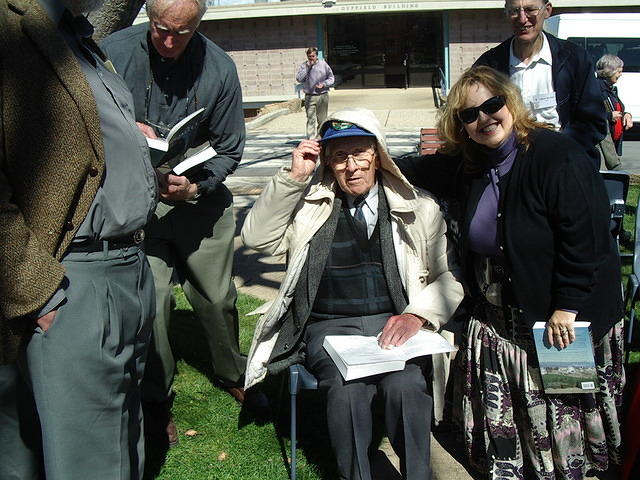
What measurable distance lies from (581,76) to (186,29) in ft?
6.67

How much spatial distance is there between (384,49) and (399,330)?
3219 cm

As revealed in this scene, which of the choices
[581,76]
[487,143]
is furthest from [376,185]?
[581,76]

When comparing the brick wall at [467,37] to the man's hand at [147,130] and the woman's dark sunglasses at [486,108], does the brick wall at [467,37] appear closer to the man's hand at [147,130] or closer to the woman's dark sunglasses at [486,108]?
the woman's dark sunglasses at [486,108]

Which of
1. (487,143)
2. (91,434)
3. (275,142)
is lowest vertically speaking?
(275,142)

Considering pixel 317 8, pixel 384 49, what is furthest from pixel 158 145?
pixel 384 49

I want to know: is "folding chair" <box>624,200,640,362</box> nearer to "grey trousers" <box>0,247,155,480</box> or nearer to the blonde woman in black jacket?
the blonde woman in black jacket

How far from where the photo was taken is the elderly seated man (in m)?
3.12

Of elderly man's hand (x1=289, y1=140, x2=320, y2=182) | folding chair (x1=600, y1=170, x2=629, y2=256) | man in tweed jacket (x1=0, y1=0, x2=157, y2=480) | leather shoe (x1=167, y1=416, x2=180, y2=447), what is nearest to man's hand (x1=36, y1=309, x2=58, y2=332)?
man in tweed jacket (x1=0, y1=0, x2=157, y2=480)

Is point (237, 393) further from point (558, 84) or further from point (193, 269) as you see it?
point (558, 84)

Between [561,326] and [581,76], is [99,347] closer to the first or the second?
[561,326]

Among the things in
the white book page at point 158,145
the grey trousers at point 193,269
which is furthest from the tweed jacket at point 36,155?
the grey trousers at point 193,269

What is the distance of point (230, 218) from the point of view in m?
3.73

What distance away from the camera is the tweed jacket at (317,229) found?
124 inches

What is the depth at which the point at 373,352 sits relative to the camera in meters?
2.94
